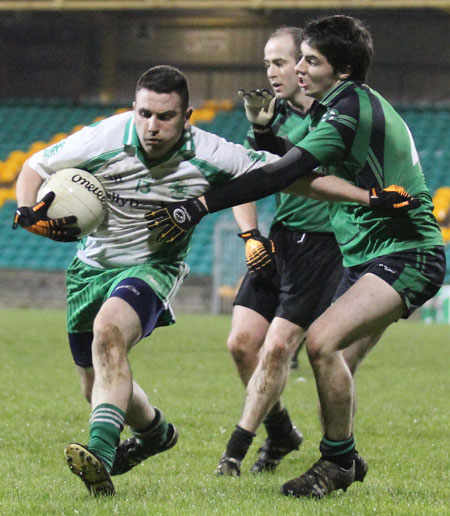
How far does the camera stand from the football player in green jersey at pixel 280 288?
5.61m

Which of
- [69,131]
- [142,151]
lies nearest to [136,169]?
[142,151]

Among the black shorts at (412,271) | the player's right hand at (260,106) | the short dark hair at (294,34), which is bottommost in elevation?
the black shorts at (412,271)

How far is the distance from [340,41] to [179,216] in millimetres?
1094

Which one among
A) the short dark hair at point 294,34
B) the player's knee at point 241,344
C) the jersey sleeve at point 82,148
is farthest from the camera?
the short dark hair at point 294,34

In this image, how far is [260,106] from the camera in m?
5.11

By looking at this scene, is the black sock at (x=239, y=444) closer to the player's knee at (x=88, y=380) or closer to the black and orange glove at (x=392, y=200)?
the player's knee at (x=88, y=380)

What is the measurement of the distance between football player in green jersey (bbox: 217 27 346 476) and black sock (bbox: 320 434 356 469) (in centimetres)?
92

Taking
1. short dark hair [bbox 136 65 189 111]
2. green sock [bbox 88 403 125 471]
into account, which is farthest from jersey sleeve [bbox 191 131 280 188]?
green sock [bbox 88 403 125 471]

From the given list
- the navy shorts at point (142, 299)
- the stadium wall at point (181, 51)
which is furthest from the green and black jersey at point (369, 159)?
the stadium wall at point (181, 51)

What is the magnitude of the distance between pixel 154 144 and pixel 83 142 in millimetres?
339

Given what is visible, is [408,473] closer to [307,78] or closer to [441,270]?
[441,270]

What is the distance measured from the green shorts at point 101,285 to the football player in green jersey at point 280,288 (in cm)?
81

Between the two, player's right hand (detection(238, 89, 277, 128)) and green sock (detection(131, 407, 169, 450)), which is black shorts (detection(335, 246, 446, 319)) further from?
green sock (detection(131, 407, 169, 450))

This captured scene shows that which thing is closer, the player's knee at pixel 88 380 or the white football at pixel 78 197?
the white football at pixel 78 197
